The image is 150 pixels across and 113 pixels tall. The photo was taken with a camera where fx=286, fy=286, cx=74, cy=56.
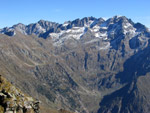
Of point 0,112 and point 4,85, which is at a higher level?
point 4,85

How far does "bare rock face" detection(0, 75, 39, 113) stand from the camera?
66.3 meters

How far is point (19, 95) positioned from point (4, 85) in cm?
447

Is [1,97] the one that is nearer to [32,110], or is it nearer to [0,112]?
[0,112]

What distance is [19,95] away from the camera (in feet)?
235

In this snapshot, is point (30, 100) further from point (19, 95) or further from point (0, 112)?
point (0, 112)

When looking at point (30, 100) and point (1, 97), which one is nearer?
point (1, 97)

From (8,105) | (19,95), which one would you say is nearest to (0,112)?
(8,105)

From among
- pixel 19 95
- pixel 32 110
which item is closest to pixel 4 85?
pixel 19 95

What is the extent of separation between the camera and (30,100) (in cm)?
7438

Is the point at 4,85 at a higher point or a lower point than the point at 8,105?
higher

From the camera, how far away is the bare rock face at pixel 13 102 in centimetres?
6635

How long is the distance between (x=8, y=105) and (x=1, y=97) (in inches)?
107

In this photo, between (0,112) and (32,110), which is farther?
(32,110)

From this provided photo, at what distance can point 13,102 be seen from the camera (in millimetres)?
66875
